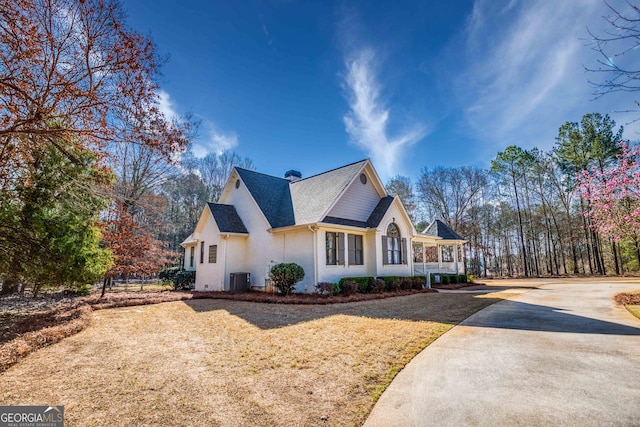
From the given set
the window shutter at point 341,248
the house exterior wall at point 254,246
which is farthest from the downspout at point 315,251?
the house exterior wall at point 254,246

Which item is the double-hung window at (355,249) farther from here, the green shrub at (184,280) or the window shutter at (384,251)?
the green shrub at (184,280)

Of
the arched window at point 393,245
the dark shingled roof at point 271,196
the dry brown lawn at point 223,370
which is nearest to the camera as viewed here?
the dry brown lawn at point 223,370

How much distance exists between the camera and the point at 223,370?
14.5 feet

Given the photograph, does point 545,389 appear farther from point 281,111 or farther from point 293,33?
point 281,111

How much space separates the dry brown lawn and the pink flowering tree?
8801mm

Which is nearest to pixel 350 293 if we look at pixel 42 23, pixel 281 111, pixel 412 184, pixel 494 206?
pixel 281 111

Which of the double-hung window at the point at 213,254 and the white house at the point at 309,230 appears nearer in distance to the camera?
the white house at the point at 309,230

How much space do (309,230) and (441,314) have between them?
7090 millimetres

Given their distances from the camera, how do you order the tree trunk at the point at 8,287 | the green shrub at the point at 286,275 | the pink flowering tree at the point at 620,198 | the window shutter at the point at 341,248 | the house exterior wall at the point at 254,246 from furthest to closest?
the house exterior wall at the point at 254,246 < the window shutter at the point at 341,248 < the tree trunk at the point at 8,287 < the green shrub at the point at 286,275 < the pink flowering tree at the point at 620,198

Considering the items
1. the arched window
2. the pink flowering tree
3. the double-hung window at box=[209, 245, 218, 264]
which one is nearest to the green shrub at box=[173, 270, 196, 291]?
the double-hung window at box=[209, 245, 218, 264]

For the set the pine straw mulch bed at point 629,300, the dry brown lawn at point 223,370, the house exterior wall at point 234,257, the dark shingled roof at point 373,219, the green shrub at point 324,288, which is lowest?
the dry brown lawn at point 223,370

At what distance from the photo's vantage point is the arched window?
54.0 ft

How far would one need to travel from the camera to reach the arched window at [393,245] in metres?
16.5

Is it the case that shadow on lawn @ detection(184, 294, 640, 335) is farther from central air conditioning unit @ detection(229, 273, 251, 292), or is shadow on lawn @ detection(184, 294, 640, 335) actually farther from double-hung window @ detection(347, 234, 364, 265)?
double-hung window @ detection(347, 234, 364, 265)
